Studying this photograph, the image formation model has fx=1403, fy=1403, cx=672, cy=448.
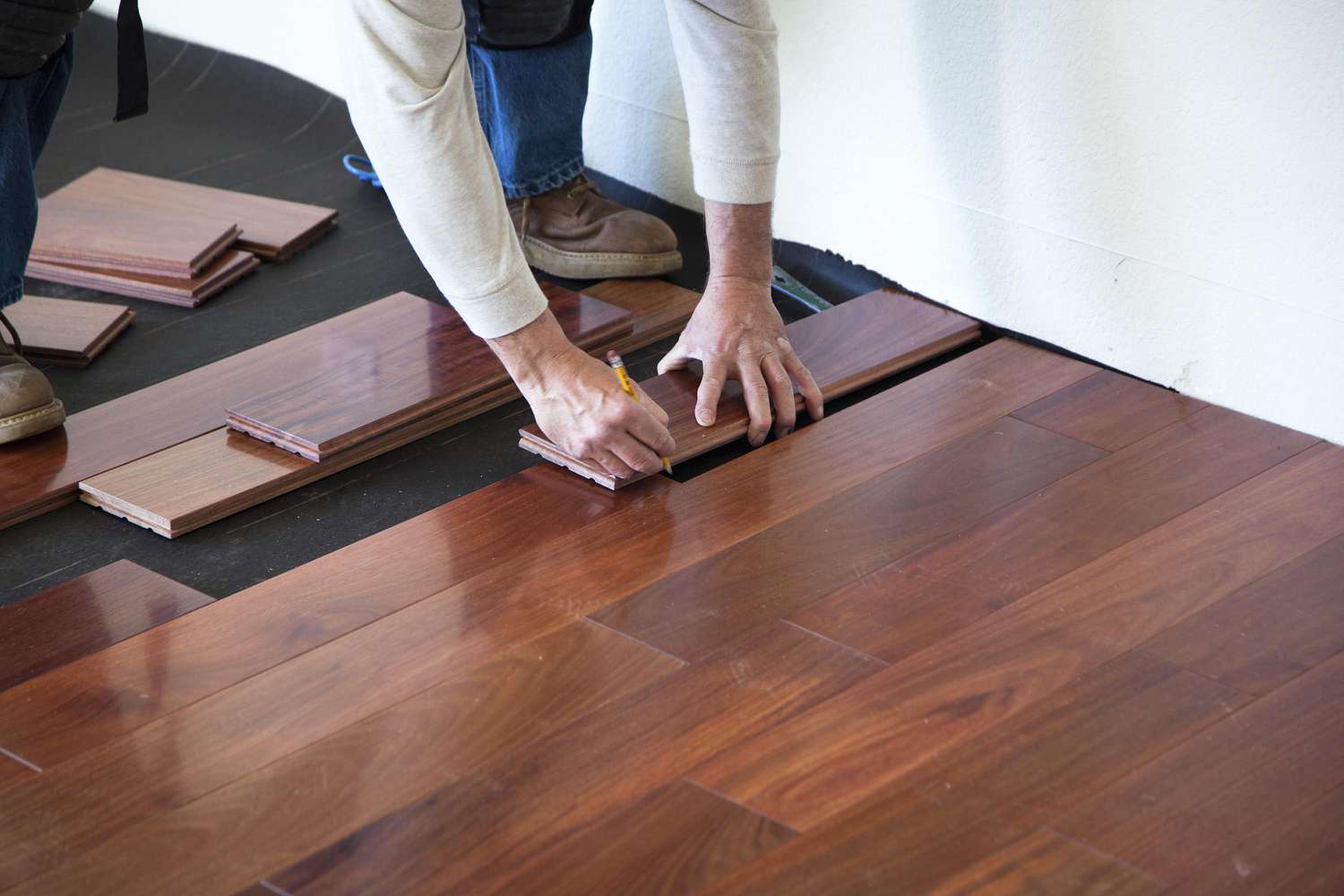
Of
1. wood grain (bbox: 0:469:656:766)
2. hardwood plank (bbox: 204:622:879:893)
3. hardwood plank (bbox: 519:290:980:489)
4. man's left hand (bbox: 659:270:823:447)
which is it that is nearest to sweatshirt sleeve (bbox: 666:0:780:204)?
man's left hand (bbox: 659:270:823:447)

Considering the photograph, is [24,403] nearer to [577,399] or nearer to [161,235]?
[161,235]

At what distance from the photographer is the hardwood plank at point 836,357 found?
206 centimetres

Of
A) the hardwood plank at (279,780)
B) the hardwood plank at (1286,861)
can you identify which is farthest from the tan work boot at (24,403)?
the hardwood plank at (1286,861)

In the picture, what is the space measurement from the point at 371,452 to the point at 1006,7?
1.19m

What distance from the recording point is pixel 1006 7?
2.16 metres

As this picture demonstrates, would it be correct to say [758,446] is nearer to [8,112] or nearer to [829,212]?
[829,212]

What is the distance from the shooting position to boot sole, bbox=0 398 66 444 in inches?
84.9

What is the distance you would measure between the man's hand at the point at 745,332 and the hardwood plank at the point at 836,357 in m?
0.03

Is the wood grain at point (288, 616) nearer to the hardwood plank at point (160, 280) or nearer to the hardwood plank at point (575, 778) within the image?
the hardwood plank at point (575, 778)

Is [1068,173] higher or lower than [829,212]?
higher

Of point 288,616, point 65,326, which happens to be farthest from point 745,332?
point 65,326

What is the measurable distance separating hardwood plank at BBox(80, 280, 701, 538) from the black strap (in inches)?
21.6

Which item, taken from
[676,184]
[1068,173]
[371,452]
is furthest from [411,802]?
[676,184]

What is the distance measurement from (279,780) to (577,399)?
0.67 metres
